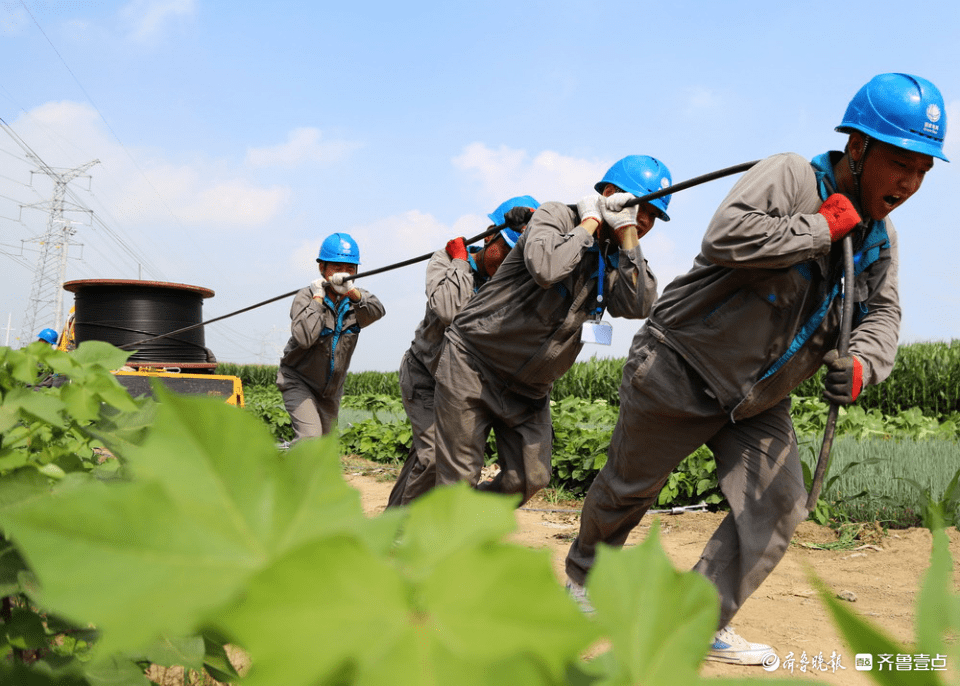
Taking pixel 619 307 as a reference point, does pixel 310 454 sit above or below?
below

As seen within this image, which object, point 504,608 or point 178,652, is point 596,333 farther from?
point 504,608

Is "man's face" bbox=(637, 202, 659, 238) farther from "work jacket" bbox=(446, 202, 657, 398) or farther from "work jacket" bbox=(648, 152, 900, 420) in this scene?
"work jacket" bbox=(648, 152, 900, 420)

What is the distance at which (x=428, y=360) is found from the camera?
181 inches

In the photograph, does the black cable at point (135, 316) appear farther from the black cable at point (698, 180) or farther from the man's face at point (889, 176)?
the man's face at point (889, 176)

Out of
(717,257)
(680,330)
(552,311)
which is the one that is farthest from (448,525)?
(552,311)

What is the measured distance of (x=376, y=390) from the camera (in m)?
22.3

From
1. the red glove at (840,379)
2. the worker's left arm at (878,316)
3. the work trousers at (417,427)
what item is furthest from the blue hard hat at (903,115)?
the work trousers at (417,427)

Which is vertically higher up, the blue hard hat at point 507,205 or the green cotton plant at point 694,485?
the blue hard hat at point 507,205

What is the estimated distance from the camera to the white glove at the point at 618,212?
3.48 m

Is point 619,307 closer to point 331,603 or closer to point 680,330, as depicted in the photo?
point 680,330

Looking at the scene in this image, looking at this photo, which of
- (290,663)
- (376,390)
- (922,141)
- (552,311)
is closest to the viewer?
(290,663)

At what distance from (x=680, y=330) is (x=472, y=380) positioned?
126cm

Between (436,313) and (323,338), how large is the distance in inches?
57.4

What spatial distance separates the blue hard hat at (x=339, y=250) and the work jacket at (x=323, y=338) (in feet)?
1.68
